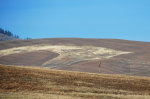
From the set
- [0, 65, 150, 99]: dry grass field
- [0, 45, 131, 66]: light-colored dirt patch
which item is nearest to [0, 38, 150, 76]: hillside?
[0, 45, 131, 66]: light-colored dirt patch

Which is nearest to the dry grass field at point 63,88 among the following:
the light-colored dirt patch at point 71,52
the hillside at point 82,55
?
the hillside at point 82,55

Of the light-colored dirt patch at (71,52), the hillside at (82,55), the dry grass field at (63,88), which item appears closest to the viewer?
the dry grass field at (63,88)

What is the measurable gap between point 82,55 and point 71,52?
723cm

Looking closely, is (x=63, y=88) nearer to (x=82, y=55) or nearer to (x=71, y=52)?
(x=82, y=55)

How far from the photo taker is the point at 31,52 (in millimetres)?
157000

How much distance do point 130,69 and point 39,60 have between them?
144 ft

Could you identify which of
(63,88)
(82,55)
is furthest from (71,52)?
(63,88)

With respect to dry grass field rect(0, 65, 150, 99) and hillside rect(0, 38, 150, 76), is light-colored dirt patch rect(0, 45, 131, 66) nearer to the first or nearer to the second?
hillside rect(0, 38, 150, 76)

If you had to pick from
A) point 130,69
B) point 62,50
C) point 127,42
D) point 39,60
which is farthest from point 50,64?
point 127,42

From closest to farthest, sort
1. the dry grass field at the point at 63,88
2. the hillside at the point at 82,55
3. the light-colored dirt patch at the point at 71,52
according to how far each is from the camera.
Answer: the dry grass field at the point at 63,88 < the hillside at the point at 82,55 < the light-colored dirt patch at the point at 71,52

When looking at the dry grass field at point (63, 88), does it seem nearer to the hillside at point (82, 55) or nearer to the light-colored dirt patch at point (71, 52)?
the hillside at point (82, 55)

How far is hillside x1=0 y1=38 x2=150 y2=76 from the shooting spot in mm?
125688

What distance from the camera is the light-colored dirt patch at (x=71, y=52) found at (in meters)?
136

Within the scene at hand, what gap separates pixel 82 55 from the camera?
14525 centimetres
